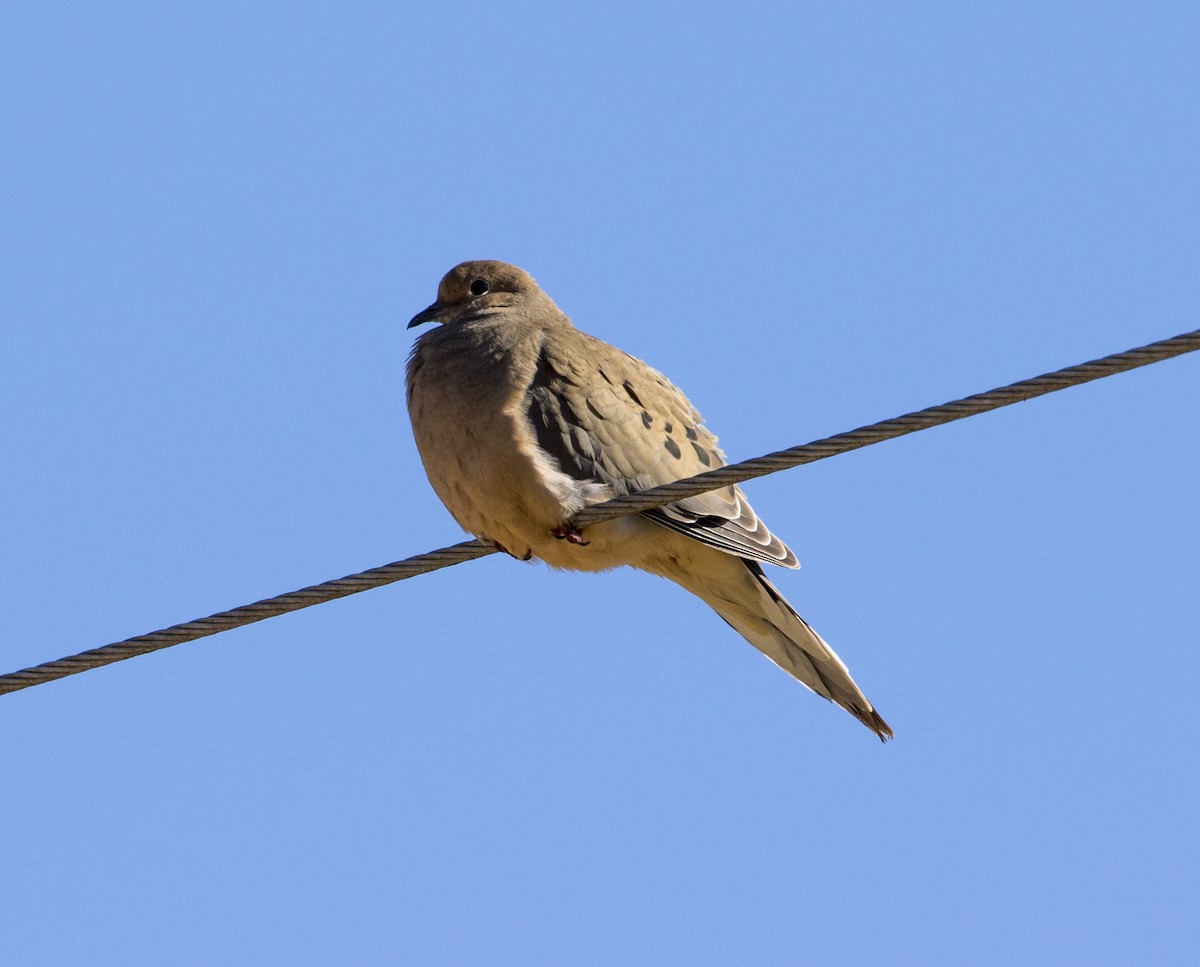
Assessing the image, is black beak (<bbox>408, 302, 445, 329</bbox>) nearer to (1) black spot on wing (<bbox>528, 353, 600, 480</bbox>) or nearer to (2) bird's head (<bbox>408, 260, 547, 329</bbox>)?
(2) bird's head (<bbox>408, 260, 547, 329</bbox>)

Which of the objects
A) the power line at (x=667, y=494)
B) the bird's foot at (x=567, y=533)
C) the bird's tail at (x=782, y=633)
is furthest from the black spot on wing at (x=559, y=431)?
the power line at (x=667, y=494)

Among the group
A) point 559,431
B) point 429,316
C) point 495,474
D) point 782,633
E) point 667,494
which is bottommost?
point 667,494

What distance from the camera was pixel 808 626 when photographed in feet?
18.9

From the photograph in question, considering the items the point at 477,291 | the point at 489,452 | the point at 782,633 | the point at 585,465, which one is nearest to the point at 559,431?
the point at 585,465

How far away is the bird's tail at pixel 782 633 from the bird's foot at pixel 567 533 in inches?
24.0

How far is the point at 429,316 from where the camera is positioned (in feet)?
20.9

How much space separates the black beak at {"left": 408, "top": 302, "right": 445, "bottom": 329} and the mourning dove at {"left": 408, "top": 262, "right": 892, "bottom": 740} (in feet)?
1.08

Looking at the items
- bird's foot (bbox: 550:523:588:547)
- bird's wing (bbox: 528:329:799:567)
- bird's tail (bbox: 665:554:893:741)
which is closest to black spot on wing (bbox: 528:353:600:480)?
bird's wing (bbox: 528:329:799:567)

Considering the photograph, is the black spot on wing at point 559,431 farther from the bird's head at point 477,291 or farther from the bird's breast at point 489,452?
the bird's head at point 477,291

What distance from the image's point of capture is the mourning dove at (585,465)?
207 inches

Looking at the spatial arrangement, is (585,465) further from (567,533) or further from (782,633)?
(782,633)

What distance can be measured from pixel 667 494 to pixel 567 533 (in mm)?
1201

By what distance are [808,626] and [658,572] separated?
0.52m

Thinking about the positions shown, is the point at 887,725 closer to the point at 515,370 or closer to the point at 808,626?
the point at 808,626
